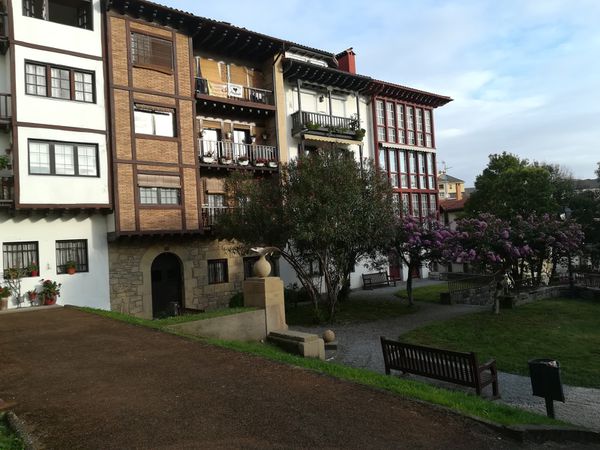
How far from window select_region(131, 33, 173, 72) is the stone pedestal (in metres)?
11.3

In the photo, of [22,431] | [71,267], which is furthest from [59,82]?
[22,431]

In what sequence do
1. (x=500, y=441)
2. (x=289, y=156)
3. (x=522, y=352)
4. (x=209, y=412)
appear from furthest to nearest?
(x=289, y=156) → (x=522, y=352) → (x=209, y=412) → (x=500, y=441)

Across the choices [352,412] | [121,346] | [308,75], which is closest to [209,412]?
[352,412]

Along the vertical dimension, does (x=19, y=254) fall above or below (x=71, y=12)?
below

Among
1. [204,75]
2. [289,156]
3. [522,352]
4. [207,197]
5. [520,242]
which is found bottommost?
[522,352]

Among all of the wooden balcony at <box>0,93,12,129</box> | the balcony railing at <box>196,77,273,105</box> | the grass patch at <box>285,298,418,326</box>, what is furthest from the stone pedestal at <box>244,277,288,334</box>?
the balcony railing at <box>196,77,273,105</box>

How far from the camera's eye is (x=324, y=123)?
82.0 ft

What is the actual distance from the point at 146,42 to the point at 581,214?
87.8 ft

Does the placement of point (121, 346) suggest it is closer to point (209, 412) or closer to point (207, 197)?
point (209, 412)

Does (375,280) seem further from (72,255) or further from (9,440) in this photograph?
(9,440)

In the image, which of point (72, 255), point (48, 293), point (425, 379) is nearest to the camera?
point (425, 379)

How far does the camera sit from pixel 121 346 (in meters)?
8.73

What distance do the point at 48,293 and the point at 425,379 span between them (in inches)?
507

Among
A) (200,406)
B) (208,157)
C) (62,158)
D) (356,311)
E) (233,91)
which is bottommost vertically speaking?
(356,311)
